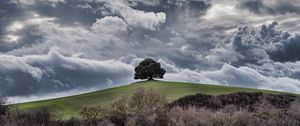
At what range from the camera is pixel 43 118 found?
35.2 m

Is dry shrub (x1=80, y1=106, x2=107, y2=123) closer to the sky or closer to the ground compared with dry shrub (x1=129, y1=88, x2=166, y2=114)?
closer to the ground

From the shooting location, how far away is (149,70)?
10569 cm

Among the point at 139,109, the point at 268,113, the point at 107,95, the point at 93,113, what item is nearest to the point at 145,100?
the point at 139,109

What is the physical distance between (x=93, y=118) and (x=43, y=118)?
5495 millimetres

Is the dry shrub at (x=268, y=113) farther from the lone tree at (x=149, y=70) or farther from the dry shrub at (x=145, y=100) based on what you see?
the lone tree at (x=149, y=70)

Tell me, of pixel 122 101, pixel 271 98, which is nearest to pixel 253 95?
pixel 271 98

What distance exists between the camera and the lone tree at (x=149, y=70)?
106m

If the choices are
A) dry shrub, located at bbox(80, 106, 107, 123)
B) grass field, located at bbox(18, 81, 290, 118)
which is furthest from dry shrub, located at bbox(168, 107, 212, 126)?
grass field, located at bbox(18, 81, 290, 118)

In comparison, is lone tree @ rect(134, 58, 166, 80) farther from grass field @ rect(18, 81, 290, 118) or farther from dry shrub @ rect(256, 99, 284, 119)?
dry shrub @ rect(256, 99, 284, 119)

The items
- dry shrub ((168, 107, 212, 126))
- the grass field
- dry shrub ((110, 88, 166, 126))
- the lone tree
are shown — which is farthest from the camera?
the lone tree

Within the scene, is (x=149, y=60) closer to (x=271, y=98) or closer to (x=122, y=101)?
(x=271, y=98)

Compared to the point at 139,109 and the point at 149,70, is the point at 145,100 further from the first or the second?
the point at 149,70

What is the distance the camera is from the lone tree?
10594 centimetres

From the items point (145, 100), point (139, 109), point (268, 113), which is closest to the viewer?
point (139, 109)
